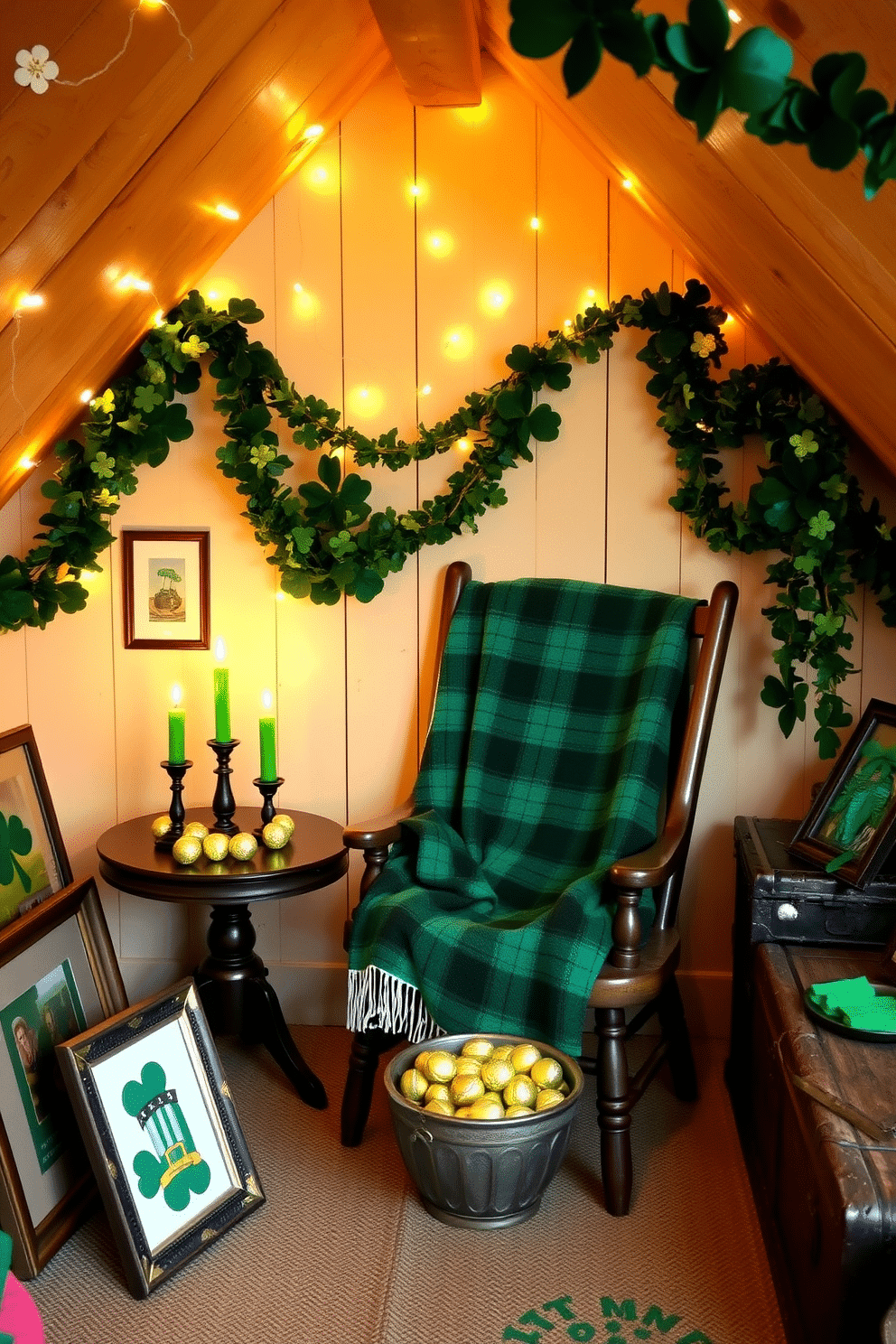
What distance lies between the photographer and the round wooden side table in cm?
215

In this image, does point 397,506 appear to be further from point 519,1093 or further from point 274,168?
point 519,1093

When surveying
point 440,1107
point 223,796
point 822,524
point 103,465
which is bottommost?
point 440,1107

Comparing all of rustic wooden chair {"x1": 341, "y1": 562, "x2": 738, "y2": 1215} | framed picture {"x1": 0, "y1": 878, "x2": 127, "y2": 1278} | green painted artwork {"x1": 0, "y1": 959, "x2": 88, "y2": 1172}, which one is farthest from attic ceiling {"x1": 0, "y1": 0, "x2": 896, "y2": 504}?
green painted artwork {"x1": 0, "y1": 959, "x2": 88, "y2": 1172}

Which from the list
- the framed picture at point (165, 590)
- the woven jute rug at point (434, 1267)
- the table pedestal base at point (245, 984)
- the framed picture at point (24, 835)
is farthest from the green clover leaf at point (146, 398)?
the woven jute rug at point (434, 1267)

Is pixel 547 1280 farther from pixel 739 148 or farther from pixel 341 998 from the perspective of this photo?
pixel 739 148

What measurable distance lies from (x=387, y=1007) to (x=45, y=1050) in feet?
1.94

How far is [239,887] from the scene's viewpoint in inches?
84.4

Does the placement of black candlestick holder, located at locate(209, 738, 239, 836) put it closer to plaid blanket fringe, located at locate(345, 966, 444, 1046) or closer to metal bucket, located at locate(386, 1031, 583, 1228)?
plaid blanket fringe, located at locate(345, 966, 444, 1046)

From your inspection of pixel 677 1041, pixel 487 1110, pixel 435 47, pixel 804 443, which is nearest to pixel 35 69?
pixel 435 47

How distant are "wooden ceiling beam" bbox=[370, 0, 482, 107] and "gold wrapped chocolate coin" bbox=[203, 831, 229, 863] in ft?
4.92

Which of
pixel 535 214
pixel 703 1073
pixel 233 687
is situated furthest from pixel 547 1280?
pixel 535 214

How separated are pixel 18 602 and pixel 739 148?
1.79 metres

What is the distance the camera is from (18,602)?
101 inches

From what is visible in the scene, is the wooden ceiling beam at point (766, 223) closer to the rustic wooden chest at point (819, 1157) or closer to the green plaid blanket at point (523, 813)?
the green plaid blanket at point (523, 813)
